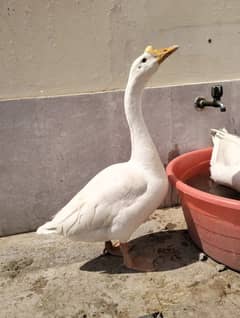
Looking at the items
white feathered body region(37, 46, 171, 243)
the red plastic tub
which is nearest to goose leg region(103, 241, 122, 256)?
white feathered body region(37, 46, 171, 243)

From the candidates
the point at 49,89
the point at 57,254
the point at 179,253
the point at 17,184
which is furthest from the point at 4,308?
the point at 49,89

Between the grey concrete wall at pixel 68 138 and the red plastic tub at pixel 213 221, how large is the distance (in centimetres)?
35

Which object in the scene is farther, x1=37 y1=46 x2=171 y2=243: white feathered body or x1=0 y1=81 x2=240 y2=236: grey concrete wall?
x1=0 y1=81 x2=240 y2=236: grey concrete wall

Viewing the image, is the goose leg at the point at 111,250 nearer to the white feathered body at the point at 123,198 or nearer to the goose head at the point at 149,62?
the white feathered body at the point at 123,198

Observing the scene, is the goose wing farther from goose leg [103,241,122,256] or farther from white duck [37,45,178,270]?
goose leg [103,241,122,256]

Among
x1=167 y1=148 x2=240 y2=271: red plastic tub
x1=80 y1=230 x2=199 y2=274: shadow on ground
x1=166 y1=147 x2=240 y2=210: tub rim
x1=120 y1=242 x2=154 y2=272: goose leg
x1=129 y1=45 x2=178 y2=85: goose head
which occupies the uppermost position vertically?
x1=129 y1=45 x2=178 y2=85: goose head

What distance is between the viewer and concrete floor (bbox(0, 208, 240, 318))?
1.49 meters

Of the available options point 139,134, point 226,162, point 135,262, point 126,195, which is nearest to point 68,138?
point 139,134

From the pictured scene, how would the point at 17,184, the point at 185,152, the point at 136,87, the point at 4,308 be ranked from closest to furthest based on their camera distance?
the point at 4,308
the point at 136,87
the point at 17,184
the point at 185,152

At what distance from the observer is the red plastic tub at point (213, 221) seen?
4.91 feet

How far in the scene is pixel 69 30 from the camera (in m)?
1.86

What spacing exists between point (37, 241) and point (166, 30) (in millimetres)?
1372

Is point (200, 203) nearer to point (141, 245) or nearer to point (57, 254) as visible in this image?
point (141, 245)

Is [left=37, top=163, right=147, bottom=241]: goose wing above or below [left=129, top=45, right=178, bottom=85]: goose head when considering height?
below
